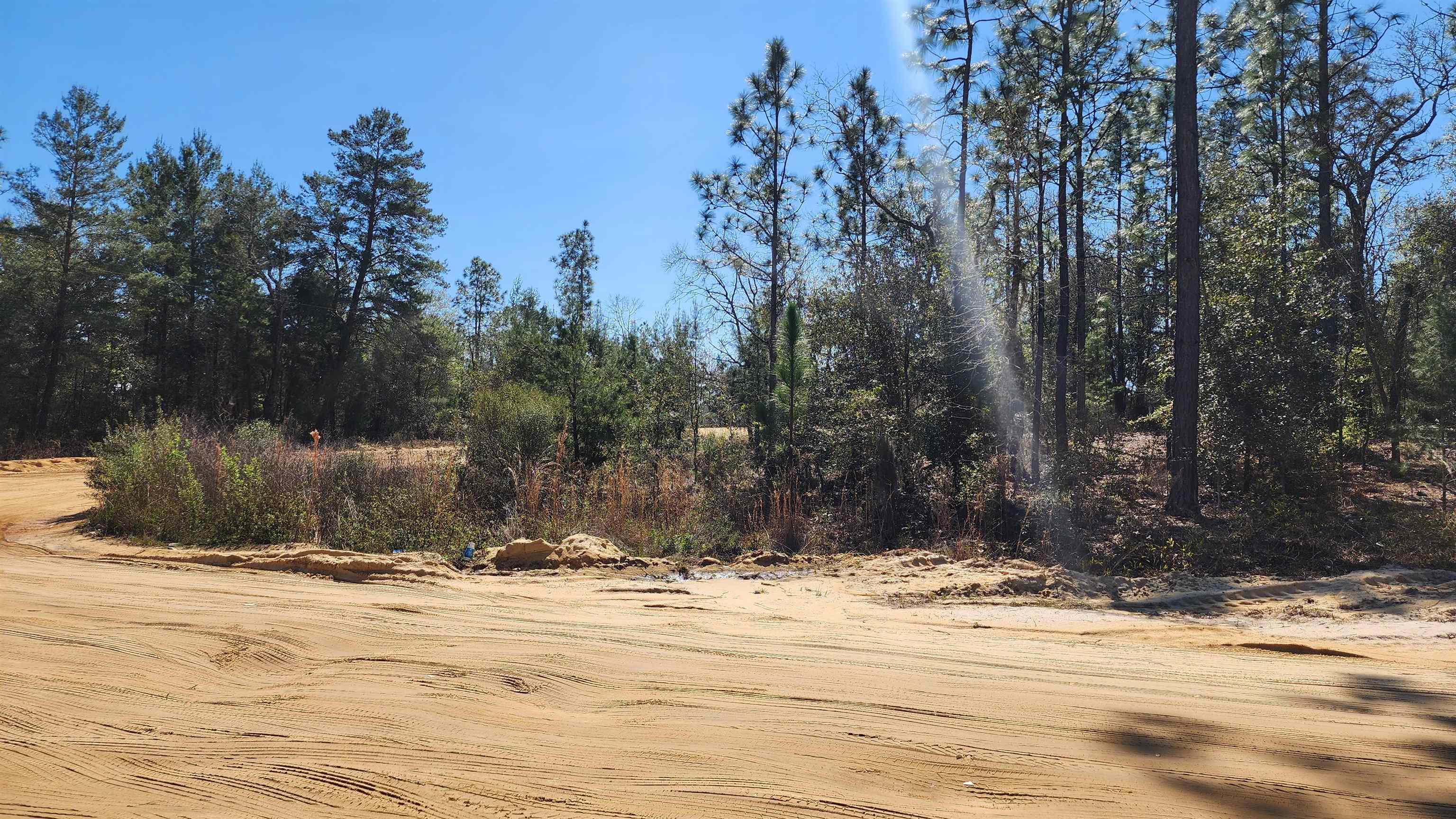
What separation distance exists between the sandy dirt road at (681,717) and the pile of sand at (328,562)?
6.03 ft

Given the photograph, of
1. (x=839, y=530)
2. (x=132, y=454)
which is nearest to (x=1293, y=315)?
(x=839, y=530)

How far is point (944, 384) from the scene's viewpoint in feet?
44.5

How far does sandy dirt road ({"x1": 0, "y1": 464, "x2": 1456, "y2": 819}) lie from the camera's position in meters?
3.04

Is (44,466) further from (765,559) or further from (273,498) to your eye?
(765,559)

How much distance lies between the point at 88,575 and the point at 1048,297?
15890mm

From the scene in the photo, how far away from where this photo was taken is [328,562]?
8.30 metres

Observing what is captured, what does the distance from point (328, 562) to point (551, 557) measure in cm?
247

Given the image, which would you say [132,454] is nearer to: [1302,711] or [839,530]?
[839,530]

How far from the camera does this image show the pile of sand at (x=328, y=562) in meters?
8.19

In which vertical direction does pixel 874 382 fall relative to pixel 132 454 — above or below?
above

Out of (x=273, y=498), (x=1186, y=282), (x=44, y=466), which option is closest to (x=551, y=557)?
(x=273, y=498)

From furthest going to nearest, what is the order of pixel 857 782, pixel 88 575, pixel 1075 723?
pixel 88 575 → pixel 1075 723 → pixel 857 782

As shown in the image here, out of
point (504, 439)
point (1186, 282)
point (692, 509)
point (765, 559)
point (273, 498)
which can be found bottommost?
point (765, 559)

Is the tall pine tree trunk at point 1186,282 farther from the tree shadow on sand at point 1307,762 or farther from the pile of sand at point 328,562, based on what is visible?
the pile of sand at point 328,562
